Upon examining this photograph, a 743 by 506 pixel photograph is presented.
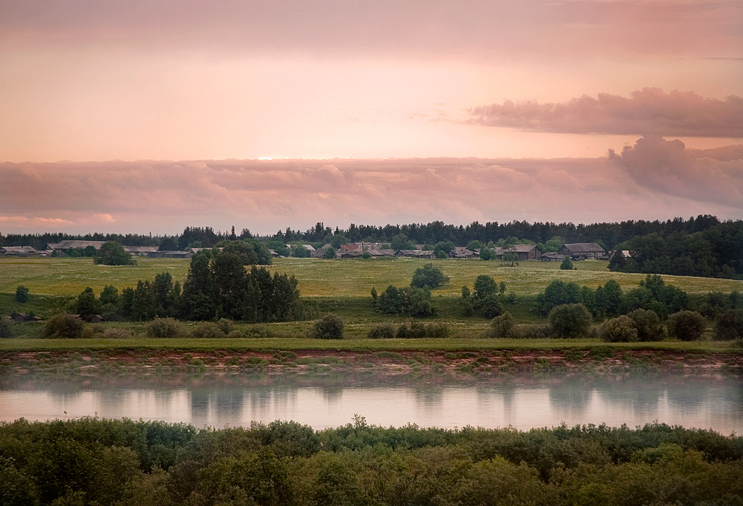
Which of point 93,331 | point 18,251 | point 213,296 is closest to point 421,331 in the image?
point 213,296

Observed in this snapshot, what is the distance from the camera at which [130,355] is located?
23.8 m

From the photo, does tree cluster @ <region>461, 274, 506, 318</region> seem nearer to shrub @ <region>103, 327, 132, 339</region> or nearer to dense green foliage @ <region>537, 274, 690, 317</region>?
dense green foliage @ <region>537, 274, 690, 317</region>

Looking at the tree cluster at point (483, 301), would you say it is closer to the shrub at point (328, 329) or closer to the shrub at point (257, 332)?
the shrub at point (328, 329)

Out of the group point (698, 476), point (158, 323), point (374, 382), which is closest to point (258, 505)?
point (698, 476)

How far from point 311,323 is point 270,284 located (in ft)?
10.2

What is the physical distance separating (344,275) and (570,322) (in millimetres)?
11416

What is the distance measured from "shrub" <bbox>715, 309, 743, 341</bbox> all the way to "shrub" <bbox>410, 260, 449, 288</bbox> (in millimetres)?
11543

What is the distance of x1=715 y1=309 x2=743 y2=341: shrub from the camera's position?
2528cm

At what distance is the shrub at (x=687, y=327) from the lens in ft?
84.3

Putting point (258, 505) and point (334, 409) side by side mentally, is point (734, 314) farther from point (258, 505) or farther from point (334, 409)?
point (258, 505)

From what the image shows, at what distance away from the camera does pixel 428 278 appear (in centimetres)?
3403

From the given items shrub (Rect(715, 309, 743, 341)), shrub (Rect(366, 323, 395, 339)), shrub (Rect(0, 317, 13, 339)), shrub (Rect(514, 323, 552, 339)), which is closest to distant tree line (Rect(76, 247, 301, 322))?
shrub (Rect(0, 317, 13, 339))

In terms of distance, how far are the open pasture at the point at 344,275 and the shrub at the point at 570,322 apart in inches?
156

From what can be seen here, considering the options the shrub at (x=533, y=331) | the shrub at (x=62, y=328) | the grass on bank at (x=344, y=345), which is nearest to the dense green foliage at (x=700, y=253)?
the grass on bank at (x=344, y=345)
